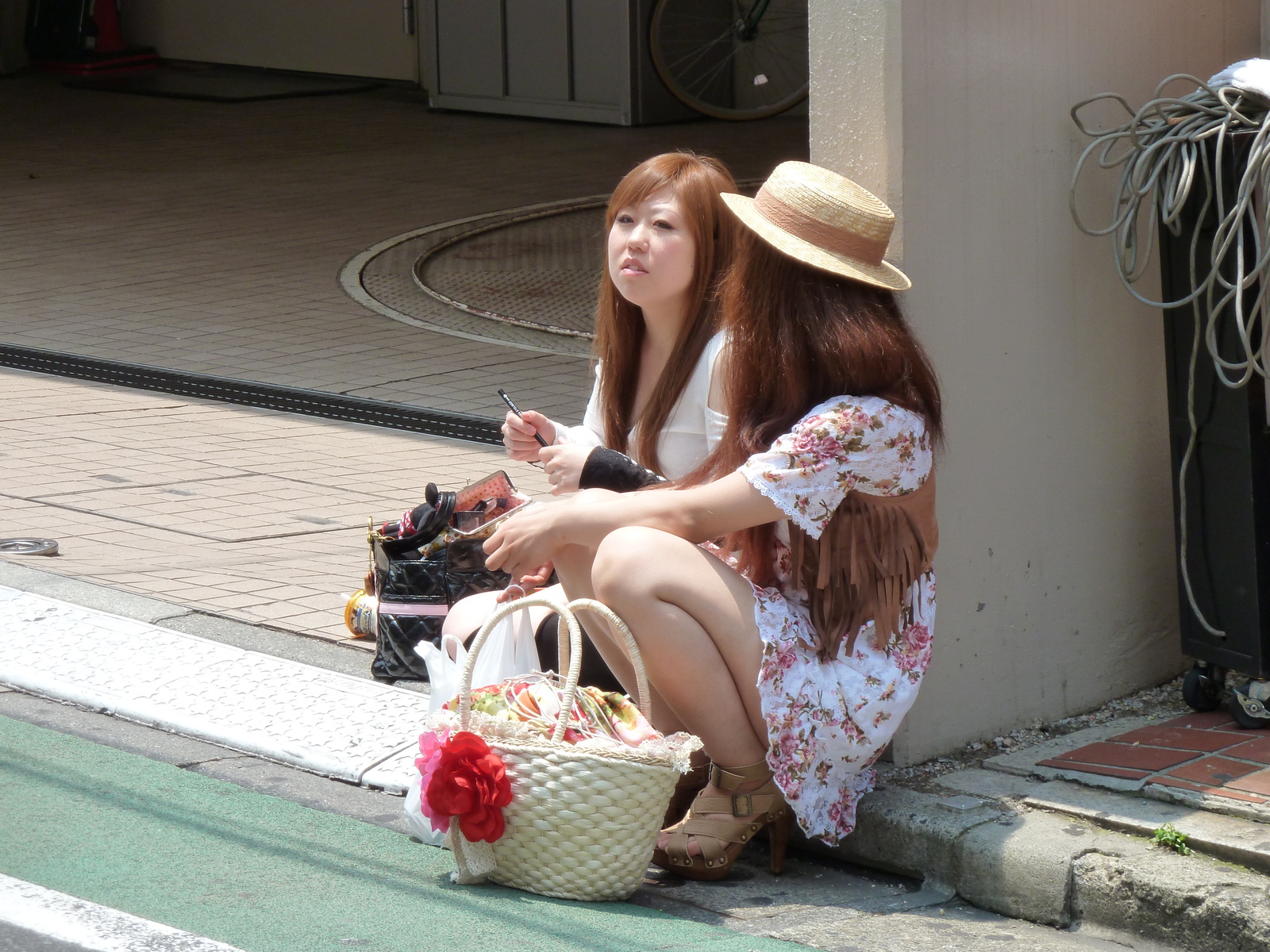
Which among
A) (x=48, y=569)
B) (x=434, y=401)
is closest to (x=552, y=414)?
(x=434, y=401)

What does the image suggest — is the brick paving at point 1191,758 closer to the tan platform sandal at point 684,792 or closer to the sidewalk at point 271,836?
the sidewalk at point 271,836

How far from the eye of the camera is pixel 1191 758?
3.60 metres

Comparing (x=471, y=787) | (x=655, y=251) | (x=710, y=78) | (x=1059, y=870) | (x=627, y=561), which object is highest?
(x=710, y=78)

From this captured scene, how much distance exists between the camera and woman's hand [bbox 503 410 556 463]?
153 inches

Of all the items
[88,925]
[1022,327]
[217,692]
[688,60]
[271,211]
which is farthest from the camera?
[688,60]

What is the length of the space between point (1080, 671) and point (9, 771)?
2.33 m

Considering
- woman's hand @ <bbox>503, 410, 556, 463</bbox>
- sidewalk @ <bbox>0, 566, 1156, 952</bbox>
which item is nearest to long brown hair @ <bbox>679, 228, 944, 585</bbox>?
woman's hand @ <bbox>503, 410, 556, 463</bbox>

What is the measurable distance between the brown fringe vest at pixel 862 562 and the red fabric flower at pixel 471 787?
0.71 metres

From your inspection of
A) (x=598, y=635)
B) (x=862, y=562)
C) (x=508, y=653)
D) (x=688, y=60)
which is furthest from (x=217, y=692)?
(x=688, y=60)

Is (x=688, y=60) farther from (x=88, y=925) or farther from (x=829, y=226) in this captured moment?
(x=88, y=925)

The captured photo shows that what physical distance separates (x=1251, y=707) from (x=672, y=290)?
1506 millimetres

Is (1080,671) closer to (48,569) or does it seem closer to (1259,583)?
(1259,583)

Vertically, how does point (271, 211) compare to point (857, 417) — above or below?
above

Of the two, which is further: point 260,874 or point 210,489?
point 210,489
